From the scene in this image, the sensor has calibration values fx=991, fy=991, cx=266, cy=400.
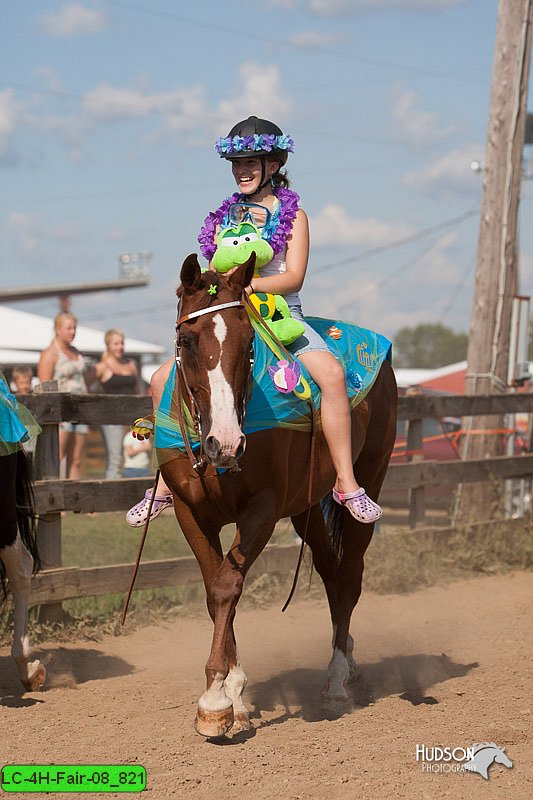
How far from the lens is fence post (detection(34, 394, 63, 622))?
6.44m

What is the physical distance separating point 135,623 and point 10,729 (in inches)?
93.6

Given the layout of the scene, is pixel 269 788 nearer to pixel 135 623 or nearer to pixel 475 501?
pixel 135 623

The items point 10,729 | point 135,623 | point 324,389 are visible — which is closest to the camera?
point 10,729

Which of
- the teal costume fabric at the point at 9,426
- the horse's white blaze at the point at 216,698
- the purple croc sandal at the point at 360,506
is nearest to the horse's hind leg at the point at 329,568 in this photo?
the purple croc sandal at the point at 360,506

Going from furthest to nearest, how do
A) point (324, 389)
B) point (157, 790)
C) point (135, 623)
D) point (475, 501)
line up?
1. point (475, 501)
2. point (135, 623)
3. point (324, 389)
4. point (157, 790)

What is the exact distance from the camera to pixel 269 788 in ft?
12.2

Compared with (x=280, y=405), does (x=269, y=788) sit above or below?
below

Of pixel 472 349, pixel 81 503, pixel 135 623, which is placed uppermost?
pixel 472 349

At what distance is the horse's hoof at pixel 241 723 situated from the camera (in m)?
4.41

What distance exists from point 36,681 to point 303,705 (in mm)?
1416

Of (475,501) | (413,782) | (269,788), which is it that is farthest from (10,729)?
(475,501)

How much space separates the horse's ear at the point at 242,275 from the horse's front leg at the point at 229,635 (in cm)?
96

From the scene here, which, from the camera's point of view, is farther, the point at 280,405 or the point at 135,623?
the point at 135,623

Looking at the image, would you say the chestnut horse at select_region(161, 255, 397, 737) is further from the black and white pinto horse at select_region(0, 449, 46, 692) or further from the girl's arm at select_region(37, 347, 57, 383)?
the girl's arm at select_region(37, 347, 57, 383)
